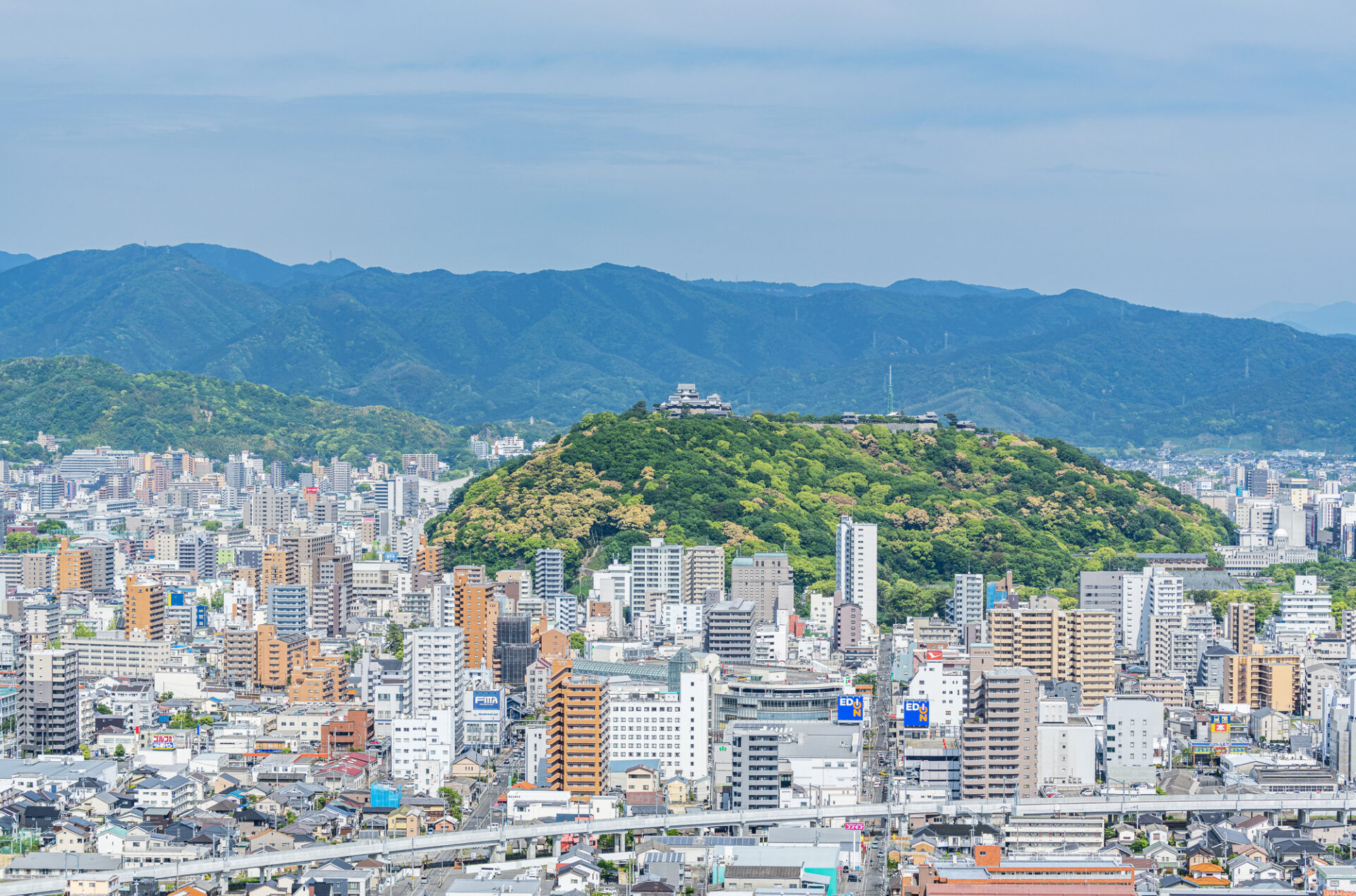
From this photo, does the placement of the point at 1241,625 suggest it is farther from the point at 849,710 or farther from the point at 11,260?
the point at 11,260

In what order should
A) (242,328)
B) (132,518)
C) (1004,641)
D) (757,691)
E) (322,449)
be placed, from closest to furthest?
(757,691)
(1004,641)
(132,518)
(322,449)
(242,328)

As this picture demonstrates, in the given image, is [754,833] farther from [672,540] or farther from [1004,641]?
[672,540]

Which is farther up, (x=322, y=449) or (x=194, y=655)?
(x=322, y=449)

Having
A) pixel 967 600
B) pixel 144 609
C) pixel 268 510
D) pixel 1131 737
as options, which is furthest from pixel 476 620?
pixel 268 510

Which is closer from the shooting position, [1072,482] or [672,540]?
[672,540]

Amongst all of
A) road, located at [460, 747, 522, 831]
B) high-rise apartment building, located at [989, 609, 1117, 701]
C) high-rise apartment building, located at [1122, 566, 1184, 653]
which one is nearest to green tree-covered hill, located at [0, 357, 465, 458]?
high-rise apartment building, located at [1122, 566, 1184, 653]

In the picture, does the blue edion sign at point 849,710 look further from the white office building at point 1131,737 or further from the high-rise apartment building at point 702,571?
the high-rise apartment building at point 702,571

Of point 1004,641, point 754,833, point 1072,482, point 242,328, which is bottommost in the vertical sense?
point 754,833

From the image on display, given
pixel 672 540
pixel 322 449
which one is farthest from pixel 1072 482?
pixel 322 449
